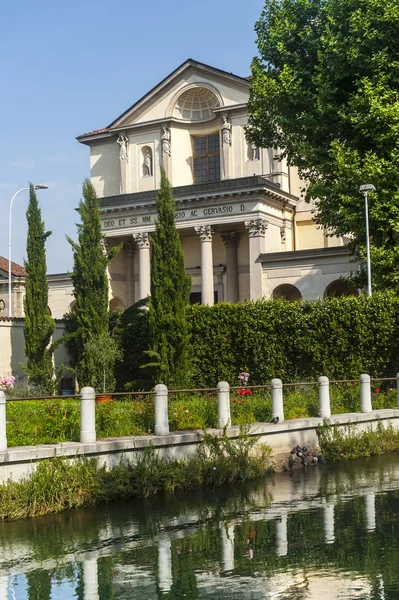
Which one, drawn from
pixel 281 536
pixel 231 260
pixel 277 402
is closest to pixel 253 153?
pixel 231 260

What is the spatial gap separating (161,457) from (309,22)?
20387 millimetres

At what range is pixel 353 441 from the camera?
19812mm

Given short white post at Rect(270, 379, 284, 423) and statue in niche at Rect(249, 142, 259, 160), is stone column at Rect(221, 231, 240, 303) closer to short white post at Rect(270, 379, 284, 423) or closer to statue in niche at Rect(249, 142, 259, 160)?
Result: statue in niche at Rect(249, 142, 259, 160)

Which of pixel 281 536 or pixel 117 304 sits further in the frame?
pixel 117 304

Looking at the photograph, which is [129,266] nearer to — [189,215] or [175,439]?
[189,215]

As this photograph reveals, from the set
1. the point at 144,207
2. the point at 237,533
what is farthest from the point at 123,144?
the point at 237,533

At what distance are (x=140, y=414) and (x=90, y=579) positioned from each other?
710cm

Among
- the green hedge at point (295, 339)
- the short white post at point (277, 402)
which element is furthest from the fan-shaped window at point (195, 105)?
the short white post at point (277, 402)

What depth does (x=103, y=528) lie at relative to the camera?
1216cm

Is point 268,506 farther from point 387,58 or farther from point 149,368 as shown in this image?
point 387,58

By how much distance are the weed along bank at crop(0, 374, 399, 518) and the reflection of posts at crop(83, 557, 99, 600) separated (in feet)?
9.90

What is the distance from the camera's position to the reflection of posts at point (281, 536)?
10.3m

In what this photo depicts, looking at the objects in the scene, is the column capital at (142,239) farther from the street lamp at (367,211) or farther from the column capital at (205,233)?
the street lamp at (367,211)

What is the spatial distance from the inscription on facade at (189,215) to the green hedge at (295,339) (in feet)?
55.6
